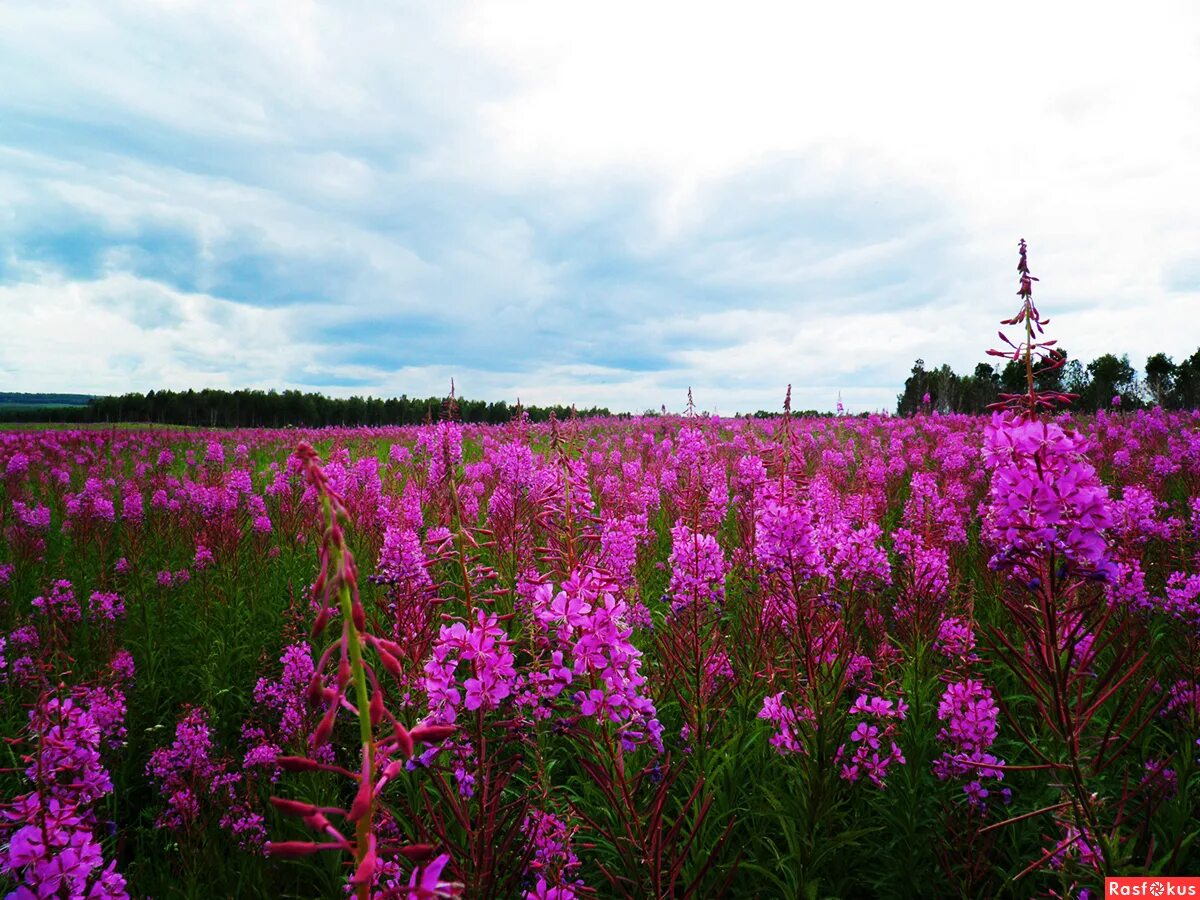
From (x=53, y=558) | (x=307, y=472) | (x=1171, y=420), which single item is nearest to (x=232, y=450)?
(x=53, y=558)

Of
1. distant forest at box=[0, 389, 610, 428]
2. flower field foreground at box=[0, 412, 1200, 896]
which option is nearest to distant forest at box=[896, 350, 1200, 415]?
flower field foreground at box=[0, 412, 1200, 896]

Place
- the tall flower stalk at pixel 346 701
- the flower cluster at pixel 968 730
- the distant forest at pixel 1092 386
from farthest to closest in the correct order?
the distant forest at pixel 1092 386 < the flower cluster at pixel 968 730 < the tall flower stalk at pixel 346 701

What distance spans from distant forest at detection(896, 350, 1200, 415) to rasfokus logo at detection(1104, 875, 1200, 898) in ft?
79.0

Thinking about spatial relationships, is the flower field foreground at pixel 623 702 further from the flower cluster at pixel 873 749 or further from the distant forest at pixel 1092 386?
the distant forest at pixel 1092 386

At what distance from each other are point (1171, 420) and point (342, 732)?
21.4 m

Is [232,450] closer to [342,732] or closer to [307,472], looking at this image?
[342,732]

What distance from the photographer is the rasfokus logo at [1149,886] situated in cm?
195

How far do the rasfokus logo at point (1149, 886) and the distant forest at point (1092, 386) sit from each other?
24085 millimetres

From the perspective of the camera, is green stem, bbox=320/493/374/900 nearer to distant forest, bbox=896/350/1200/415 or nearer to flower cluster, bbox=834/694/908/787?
flower cluster, bbox=834/694/908/787

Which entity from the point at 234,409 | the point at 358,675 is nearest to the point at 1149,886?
the point at 358,675

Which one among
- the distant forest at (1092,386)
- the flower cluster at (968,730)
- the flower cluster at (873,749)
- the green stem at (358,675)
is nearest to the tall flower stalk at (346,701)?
the green stem at (358,675)

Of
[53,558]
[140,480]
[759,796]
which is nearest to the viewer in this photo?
[759,796]

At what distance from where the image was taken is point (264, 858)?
3545 mm

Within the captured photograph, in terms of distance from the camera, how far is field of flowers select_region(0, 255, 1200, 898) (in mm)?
1943
